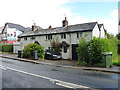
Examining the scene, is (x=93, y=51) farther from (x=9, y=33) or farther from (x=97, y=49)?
(x=9, y=33)

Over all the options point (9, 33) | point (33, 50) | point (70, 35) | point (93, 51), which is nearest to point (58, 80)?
point (93, 51)

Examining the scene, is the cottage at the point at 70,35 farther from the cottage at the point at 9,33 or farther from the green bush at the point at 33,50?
the cottage at the point at 9,33

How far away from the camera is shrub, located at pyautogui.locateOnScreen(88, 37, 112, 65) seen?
14570 millimetres

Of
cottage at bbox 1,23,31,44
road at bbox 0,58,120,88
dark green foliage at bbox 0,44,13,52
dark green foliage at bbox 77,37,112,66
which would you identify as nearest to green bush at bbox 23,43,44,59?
Answer: dark green foliage at bbox 77,37,112,66

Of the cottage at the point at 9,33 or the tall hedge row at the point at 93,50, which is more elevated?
the cottage at the point at 9,33

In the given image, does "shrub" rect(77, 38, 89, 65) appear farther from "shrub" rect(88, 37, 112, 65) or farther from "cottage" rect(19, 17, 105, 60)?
"cottage" rect(19, 17, 105, 60)

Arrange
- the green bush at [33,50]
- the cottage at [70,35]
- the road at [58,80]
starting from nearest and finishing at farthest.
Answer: the road at [58,80], the green bush at [33,50], the cottage at [70,35]

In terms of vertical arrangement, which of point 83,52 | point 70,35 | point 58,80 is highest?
point 70,35

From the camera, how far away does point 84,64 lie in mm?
14945

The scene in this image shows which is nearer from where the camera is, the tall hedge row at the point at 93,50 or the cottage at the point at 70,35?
the tall hedge row at the point at 93,50

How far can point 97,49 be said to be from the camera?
1455cm

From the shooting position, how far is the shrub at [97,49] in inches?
574

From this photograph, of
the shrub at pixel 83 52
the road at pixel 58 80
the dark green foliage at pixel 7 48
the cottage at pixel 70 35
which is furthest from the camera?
the dark green foliage at pixel 7 48

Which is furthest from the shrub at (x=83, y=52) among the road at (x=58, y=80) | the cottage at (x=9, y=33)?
the cottage at (x=9, y=33)
